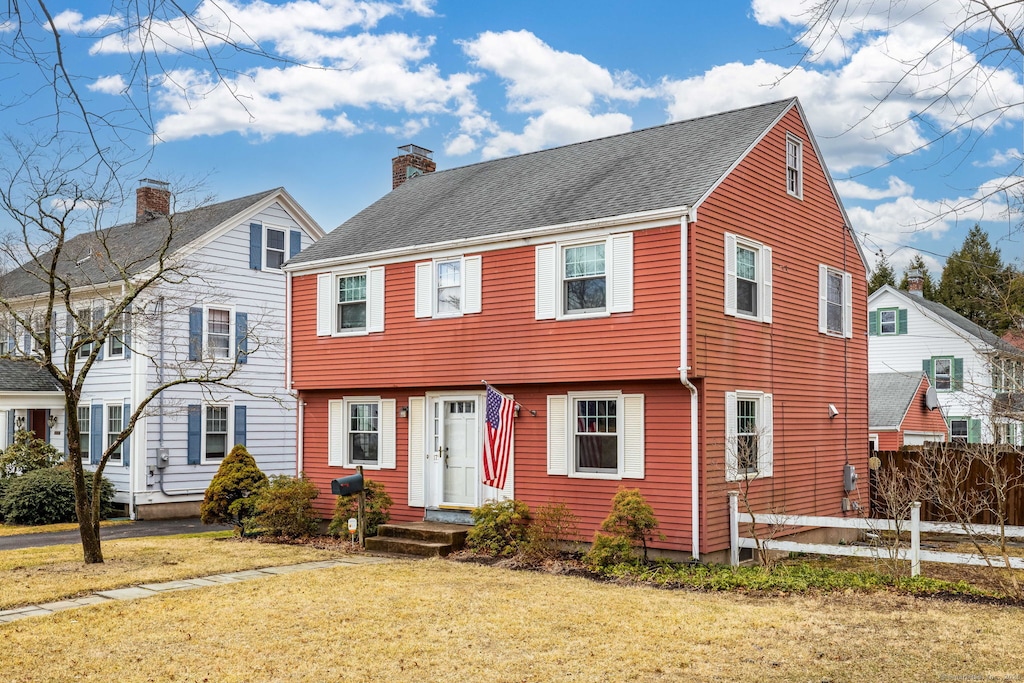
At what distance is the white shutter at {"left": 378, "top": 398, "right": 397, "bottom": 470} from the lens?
56.4 feet

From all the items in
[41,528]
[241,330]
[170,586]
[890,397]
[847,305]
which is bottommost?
[41,528]

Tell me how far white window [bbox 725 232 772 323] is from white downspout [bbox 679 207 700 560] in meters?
1.25

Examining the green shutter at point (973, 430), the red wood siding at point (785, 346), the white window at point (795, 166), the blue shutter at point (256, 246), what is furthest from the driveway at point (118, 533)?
the green shutter at point (973, 430)

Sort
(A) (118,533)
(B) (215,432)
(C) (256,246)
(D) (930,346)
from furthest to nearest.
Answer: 1. (D) (930,346)
2. (C) (256,246)
3. (B) (215,432)
4. (A) (118,533)

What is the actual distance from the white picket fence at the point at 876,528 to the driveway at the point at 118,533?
38.6 feet

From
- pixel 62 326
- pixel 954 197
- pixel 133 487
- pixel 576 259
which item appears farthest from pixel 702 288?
pixel 62 326

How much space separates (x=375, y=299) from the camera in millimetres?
17422

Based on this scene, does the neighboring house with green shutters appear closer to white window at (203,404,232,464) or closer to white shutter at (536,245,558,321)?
white shutter at (536,245,558,321)

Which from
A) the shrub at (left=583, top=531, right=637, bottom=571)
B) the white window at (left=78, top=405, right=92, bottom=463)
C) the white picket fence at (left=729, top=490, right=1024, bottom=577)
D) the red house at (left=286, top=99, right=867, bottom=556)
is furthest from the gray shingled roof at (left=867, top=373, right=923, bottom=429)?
the white window at (left=78, top=405, right=92, bottom=463)

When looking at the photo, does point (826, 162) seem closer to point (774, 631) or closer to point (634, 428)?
point (634, 428)

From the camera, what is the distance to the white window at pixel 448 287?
52.4ft

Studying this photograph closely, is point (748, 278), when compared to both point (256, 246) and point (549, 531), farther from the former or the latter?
point (256, 246)

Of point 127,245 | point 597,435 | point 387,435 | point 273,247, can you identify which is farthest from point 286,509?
point 127,245

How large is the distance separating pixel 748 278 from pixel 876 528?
455cm
